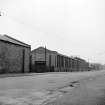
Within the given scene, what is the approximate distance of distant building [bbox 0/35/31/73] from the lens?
48.1 m

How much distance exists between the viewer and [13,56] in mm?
53000

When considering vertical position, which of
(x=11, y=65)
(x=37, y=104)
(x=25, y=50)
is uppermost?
(x=25, y=50)

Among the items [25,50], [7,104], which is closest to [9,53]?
[25,50]

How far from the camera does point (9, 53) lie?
2004 inches

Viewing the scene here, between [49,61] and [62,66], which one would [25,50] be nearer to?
[49,61]

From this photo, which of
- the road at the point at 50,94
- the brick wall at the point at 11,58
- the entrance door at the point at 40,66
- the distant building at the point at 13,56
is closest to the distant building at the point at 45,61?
the entrance door at the point at 40,66

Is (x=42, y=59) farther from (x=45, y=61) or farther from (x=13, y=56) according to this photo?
(x=13, y=56)

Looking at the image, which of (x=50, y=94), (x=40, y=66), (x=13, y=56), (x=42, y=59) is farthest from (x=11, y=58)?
(x=50, y=94)

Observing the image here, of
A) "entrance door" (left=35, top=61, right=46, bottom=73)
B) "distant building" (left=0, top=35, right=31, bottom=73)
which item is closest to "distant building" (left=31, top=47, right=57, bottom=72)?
"entrance door" (left=35, top=61, right=46, bottom=73)

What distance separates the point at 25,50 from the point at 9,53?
933cm

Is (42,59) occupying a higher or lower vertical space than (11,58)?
higher

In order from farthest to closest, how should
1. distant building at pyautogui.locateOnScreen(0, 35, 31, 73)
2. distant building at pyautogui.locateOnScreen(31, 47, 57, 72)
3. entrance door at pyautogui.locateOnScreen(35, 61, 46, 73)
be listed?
distant building at pyautogui.locateOnScreen(31, 47, 57, 72)
entrance door at pyautogui.locateOnScreen(35, 61, 46, 73)
distant building at pyautogui.locateOnScreen(0, 35, 31, 73)

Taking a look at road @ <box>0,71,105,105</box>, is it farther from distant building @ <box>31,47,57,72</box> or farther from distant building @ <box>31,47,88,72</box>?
distant building @ <box>31,47,57,72</box>

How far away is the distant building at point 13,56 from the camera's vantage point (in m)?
48.1
